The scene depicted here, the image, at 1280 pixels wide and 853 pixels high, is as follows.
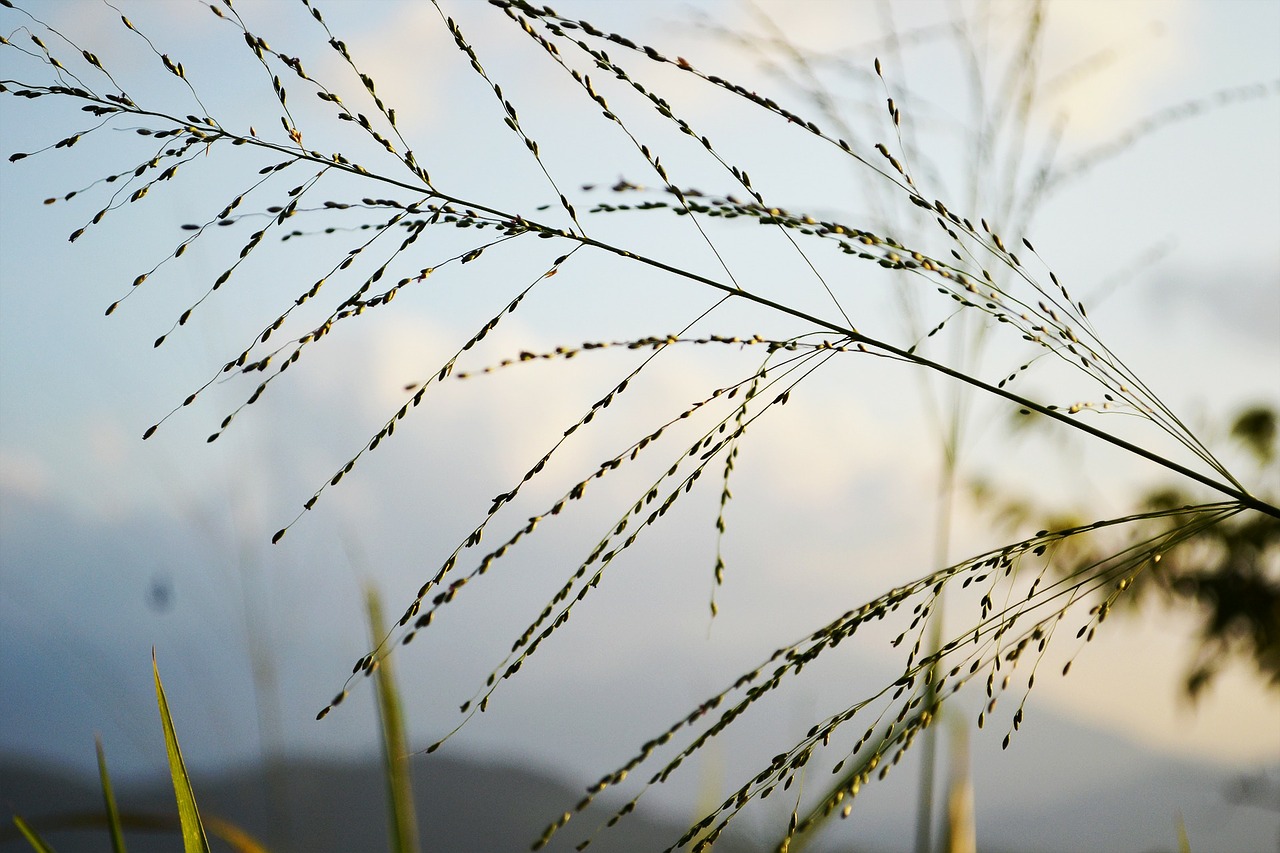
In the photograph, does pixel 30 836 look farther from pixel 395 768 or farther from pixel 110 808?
pixel 395 768

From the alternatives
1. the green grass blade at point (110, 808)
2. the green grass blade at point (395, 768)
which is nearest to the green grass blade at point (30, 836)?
the green grass blade at point (110, 808)

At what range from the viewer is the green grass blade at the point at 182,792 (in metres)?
1.12

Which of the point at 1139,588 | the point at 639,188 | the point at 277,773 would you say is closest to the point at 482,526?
the point at 639,188

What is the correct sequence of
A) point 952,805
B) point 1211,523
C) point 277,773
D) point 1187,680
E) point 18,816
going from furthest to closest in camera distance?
1. point 1187,680
2. point 277,773
3. point 952,805
4. point 18,816
5. point 1211,523

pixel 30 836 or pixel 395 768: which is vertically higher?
pixel 395 768

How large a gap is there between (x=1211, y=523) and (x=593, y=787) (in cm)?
61

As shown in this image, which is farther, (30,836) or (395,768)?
(395,768)

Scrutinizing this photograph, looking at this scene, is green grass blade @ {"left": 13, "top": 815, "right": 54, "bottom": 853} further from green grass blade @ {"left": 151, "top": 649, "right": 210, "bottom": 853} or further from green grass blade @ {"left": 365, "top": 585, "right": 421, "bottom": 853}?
green grass blade @ {"left": 365, "top": 585, "right": 421, "bottom": 853}

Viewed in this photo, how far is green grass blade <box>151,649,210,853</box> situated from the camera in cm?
112

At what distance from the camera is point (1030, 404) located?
0.90 m

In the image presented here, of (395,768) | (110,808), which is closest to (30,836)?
(110,808)

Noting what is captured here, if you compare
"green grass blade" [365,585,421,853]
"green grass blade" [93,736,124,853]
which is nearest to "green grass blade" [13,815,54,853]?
"green grass blade" [93,736,124,853]

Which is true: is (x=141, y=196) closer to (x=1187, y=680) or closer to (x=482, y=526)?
(x=482, y=526)

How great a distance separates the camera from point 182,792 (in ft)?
3.67
